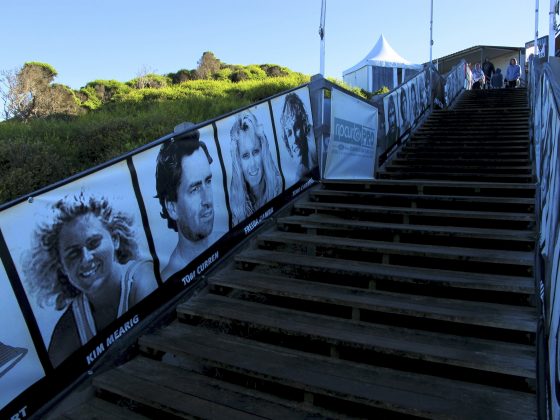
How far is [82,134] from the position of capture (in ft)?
21.4

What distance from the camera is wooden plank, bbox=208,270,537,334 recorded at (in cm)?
302

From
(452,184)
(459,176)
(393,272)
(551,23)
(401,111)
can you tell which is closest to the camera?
(393,272)

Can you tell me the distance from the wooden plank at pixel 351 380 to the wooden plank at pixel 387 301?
0.53 meters

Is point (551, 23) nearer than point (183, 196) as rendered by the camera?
No

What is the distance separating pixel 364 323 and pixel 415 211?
5.72 ft

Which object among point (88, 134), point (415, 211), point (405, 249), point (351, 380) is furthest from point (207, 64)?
point (351, 380)

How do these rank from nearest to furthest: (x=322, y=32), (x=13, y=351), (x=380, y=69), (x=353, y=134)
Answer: (x=13, y=351)
(x=353, y=134)
(x=322, y=32)
(x=380, y=69)

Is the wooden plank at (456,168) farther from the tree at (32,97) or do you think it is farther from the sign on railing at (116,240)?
the tree at (32,97)

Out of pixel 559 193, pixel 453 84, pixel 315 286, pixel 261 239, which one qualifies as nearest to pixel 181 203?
pixel 261 239

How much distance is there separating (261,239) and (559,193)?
275 centimetres

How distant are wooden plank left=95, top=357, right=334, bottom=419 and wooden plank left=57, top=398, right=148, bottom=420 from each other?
0.13m

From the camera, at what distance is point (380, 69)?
29641 millimetres

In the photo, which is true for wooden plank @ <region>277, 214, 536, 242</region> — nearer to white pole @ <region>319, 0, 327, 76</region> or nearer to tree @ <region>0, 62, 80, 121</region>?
white pole @ <region>319, 0, 327, 76</region>

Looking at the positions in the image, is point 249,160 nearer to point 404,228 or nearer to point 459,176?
point 404,228
